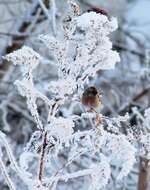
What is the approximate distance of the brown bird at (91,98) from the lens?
87cm

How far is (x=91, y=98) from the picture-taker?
0.88m

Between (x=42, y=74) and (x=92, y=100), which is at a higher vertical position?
(x=92, y=100)

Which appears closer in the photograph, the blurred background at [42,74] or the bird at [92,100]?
the bird at [92,100]

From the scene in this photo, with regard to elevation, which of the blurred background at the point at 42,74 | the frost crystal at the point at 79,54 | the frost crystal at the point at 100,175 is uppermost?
the frost crystal at the point at 79,54

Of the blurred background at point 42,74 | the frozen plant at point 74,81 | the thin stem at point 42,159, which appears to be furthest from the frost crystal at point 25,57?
the blurred background at point 42,74

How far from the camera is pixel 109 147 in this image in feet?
2.69

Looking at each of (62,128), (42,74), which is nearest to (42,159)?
(62,128)

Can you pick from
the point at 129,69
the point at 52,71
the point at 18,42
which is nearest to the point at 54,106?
the point at 18,42

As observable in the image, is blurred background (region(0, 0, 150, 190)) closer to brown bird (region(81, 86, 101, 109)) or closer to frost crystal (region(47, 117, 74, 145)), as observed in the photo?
brown bird (region(81, 86, 101, 109))

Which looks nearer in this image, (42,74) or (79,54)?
(79,54)

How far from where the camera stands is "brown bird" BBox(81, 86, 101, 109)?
2.85 feet

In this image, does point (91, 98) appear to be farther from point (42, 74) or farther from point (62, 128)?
point (42, 74)

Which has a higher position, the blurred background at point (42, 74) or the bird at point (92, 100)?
the bird at point (92, 100)

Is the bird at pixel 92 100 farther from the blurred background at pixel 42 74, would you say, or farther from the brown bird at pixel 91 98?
the blurred background at pixel 42 74
